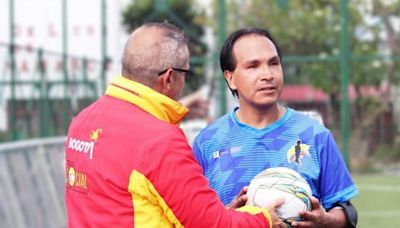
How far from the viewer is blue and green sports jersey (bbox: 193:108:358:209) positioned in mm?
4703

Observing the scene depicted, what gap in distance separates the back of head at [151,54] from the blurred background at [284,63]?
1064 cm

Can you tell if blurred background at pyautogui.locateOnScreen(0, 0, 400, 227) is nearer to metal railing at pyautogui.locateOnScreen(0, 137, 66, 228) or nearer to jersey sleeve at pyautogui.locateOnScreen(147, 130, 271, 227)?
metal railing at pyautogui.locateOnScreen(0, 137, 66, 228)

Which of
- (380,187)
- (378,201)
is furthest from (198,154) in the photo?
(380,187)

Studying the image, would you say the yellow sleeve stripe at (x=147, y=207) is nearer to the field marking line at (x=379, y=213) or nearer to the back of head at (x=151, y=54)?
the back of head at (x=151, y=54)

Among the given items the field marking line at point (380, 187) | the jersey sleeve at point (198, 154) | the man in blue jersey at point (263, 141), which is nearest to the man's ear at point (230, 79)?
the man in blue jersey at point (263, 141)

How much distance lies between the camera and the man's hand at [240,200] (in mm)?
4531

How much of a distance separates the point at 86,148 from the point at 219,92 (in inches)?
735


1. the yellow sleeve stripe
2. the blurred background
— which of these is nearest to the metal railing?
the blurred background

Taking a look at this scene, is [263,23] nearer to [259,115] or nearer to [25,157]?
[25,157]

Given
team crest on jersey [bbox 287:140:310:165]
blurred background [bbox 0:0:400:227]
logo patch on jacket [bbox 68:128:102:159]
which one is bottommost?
blurred background [bbox 0:0:400:227]

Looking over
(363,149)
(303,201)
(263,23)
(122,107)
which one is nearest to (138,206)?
(122,107)

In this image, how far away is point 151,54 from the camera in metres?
4.26

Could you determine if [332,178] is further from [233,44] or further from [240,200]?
[233,44]

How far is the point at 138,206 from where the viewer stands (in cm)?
414
